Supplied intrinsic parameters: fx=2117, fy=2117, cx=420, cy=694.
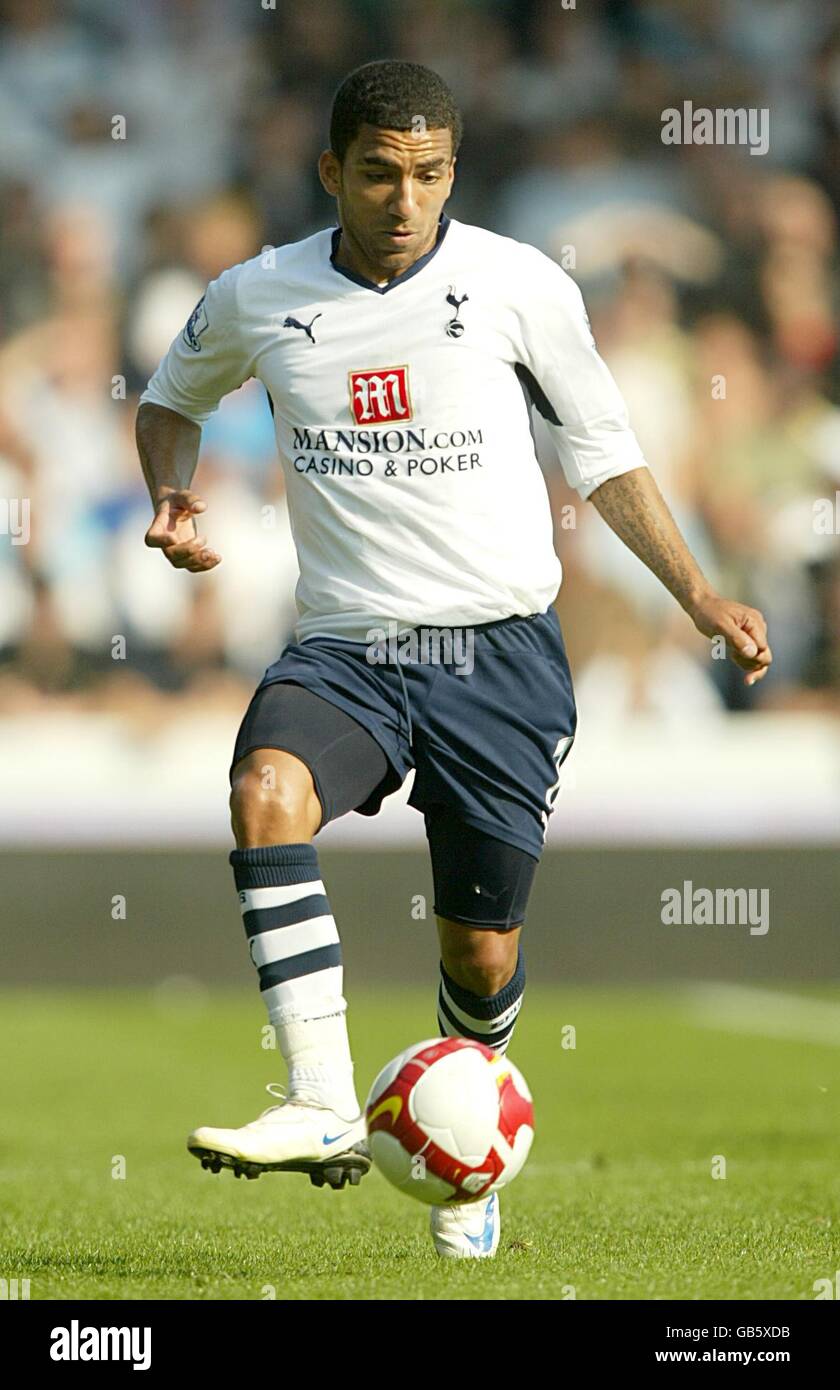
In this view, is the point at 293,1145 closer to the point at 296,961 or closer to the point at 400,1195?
the point at 296,961

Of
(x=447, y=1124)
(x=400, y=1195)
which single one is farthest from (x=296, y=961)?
(x=400, y=1195)

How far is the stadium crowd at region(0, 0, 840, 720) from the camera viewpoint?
1336cm

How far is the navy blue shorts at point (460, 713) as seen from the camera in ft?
15.3

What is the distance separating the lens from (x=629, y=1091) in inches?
344

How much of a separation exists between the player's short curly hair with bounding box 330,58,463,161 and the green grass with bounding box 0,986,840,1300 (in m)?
2.44

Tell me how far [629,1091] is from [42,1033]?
3457 mm

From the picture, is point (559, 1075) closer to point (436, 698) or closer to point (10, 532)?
point (436, 698)

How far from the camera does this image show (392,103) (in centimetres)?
459

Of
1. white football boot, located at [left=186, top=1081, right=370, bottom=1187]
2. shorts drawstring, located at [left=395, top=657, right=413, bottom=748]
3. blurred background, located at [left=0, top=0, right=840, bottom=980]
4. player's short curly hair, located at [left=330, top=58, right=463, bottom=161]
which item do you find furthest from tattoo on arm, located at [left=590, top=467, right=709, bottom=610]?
blurred background, located at [left=0, top=0, right=840, bottom=980]

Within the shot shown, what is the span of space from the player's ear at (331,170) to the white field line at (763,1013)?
6.26 m

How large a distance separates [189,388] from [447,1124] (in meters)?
1.88

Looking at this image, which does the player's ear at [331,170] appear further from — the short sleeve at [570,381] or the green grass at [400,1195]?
the green grass at [400,1195]

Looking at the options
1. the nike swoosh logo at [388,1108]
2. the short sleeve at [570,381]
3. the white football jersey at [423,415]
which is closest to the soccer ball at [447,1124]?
the nike swoosh logo at [388,1108]
